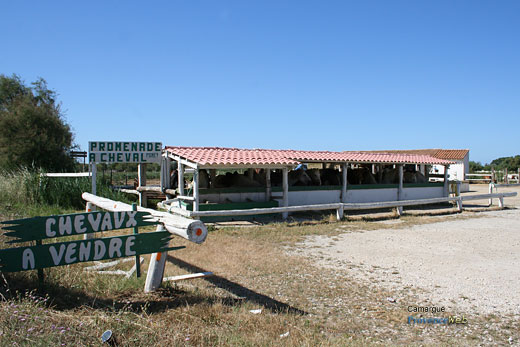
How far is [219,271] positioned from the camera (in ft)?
23.4

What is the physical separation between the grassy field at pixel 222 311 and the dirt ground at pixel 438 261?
0.37 m

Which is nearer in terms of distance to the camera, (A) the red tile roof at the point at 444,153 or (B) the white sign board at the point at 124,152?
(B) the white sign board at the point at 124,152

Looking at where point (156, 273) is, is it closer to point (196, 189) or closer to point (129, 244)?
point (129, 244)

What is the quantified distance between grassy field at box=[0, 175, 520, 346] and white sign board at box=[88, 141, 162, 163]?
7.34m

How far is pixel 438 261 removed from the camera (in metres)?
8.23

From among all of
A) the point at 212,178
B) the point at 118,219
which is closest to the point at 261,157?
the point at 212,178

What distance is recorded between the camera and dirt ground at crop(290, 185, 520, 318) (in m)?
Result: 5.93

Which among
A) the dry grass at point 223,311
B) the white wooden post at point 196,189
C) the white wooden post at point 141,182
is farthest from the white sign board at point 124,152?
the dry grass at point 223,311

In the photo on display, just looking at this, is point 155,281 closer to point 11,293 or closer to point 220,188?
point 11,293

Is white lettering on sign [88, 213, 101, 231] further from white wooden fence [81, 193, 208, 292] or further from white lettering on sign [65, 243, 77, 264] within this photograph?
white wooden fence [81, 193, 208, 292]

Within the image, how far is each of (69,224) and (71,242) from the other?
0.35 m

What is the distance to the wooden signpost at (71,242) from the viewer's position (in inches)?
166

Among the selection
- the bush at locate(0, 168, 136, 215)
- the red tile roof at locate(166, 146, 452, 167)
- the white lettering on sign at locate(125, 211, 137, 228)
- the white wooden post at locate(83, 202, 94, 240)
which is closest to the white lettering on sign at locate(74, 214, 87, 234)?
the white lettering on sign at locate(125, 211, 137, 228)

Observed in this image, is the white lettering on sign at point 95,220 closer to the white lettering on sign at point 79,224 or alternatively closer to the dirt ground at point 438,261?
the white lettering on sign at point 79,224
